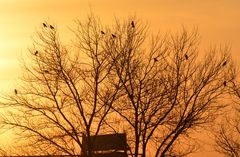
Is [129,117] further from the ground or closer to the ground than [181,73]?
closer to the ground

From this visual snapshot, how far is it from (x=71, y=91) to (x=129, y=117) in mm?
3044

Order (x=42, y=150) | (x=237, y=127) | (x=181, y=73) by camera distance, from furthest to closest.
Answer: (x=237, y=127) < (x=181, y=73) < (x=42, y=150)

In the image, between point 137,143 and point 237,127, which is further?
point 237,127

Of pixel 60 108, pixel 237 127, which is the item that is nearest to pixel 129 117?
pixel 60 108

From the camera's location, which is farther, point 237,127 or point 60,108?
point 237,127

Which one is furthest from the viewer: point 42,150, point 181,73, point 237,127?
point 237,127

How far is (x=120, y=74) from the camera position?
29.1 meters

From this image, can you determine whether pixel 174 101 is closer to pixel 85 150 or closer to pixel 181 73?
pixel 181 73

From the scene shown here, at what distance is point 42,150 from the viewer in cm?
2789

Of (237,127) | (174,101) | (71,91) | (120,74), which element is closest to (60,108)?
(71,91)

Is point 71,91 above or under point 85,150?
above

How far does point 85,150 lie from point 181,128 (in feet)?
15.6

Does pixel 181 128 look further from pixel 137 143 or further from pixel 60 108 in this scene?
pixel 60 108

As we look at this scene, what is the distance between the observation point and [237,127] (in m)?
36.9
